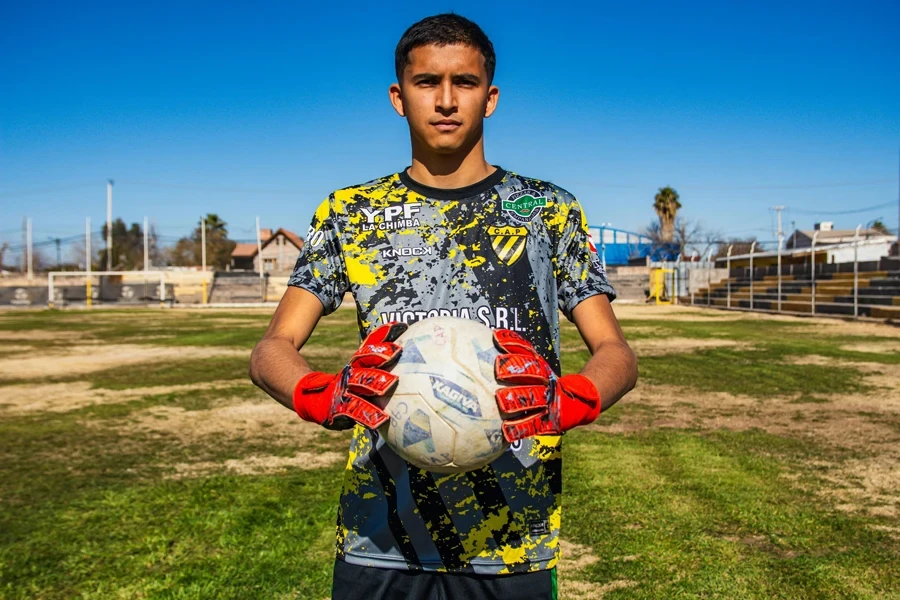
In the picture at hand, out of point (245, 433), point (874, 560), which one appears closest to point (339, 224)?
point (874, 560)

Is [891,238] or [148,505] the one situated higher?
[891,238]

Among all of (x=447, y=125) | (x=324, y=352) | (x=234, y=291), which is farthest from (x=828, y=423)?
(x=234, y=291)

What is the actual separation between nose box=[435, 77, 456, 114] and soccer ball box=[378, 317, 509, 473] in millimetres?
718

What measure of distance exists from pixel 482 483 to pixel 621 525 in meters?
2.98

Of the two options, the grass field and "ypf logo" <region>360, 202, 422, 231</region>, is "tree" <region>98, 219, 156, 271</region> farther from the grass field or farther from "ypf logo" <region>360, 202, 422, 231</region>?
"ypf logo" <region>360, 202, 422, 231</region>

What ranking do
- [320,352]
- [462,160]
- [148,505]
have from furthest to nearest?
[320,352] → [148,505] → [462,160]

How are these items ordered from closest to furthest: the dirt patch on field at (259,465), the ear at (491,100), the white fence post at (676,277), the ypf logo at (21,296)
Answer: the ear at (491,100), the dirt patch on field at (259,465), the white fence post at (676,277), the ypf logo at (21,296)

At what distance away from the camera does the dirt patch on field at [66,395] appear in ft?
30.8

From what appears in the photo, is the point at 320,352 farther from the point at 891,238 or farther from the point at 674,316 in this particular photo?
the point at 891,238

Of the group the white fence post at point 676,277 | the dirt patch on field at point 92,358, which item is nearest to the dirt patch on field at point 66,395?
the dirt patch on field at point 92,358

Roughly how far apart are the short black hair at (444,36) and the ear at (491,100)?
0.04m

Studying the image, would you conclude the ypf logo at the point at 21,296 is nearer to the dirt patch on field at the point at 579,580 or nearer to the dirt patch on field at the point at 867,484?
the dirt patch on field at the point at 867,484

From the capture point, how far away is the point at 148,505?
521 centimetres

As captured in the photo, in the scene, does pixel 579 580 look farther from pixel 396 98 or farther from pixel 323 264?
pixel 396 98
